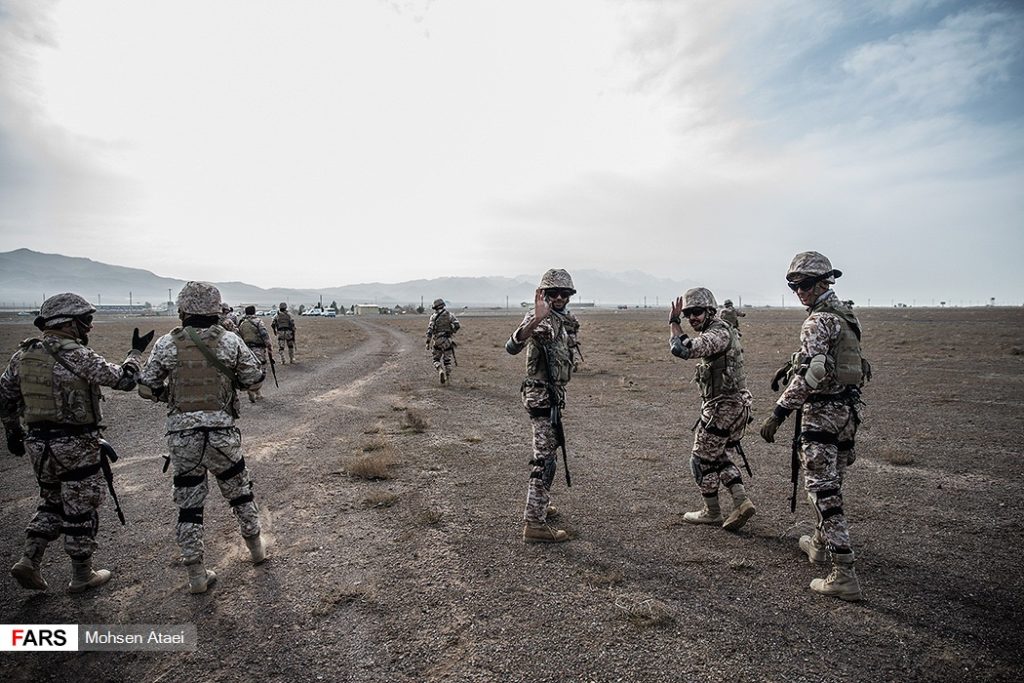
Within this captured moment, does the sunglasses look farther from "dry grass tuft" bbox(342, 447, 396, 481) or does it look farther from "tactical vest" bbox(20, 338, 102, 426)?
"tactical vest" bbox(20, 338, 102, 426)

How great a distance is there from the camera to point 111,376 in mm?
4516

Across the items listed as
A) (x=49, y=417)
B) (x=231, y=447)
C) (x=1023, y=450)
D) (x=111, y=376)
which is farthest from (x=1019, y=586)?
(x=49, y=417)

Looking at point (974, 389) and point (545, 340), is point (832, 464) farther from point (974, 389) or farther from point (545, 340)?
point (974, 389)

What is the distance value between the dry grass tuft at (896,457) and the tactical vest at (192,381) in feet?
30.6

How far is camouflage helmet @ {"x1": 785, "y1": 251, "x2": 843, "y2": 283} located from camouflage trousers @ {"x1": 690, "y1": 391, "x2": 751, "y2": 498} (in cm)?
145

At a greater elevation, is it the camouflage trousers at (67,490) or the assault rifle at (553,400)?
the assault rifle at (553,400)

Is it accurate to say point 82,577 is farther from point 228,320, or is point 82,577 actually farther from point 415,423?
point 228,320

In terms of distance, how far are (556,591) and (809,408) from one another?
272cm

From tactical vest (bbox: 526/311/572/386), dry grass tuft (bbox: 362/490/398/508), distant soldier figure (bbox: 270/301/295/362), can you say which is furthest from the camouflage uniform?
tactical vest (bbox: 526/311/572/386)

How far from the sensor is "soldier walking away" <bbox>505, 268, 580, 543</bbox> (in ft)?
17.6

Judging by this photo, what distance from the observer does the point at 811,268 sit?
4.60 m

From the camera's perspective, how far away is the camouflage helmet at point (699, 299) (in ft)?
18.0

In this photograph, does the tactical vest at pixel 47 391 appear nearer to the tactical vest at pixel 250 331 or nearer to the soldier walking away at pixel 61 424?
the soldier walking away at pixel 61 424

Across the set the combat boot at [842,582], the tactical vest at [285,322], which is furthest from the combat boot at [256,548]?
the tactical vest at [285,322]
